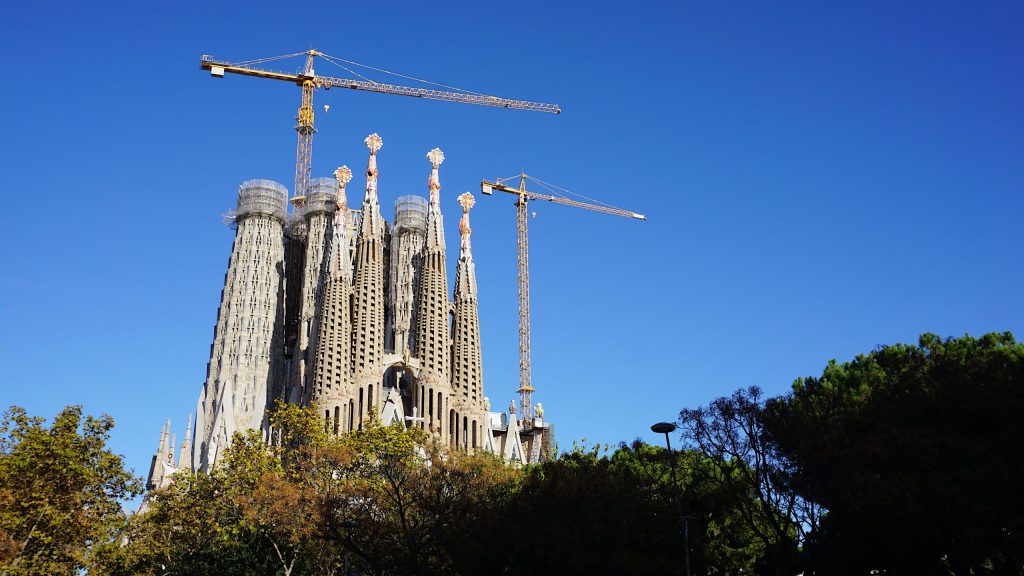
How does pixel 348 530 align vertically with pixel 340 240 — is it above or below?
below

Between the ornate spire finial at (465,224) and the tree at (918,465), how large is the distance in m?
45.4

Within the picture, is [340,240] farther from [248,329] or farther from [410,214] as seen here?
[410,214]

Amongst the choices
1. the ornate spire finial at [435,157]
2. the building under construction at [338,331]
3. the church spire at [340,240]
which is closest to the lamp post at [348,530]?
the building under construction at [338,331]

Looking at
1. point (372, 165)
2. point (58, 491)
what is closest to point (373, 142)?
point (372, 165)

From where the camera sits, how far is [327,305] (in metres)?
64.2

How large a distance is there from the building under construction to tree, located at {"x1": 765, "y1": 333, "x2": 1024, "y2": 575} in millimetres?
37668

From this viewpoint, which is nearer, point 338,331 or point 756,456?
point 756,456

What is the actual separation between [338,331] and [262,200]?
45.2 feet

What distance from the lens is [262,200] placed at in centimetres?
7188

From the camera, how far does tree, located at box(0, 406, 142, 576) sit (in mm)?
28500

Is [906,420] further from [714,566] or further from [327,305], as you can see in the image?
[327,305]

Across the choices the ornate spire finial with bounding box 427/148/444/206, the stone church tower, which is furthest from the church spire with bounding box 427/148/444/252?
the stone church tower

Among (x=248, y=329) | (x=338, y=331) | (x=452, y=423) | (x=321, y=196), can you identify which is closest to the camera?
(x=338, y=331)

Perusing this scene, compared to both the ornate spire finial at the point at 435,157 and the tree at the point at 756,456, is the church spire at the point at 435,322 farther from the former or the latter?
the tree at the point at 756,456
